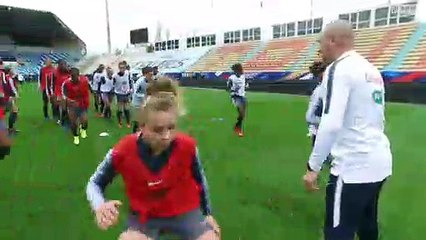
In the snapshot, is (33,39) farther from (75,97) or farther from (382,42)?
(75,97)

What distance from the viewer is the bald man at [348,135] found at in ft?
10.6

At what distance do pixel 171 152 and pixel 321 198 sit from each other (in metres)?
4.24

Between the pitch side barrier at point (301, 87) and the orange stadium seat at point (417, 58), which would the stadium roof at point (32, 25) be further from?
A: the orange stadium seat at point (417, 58)

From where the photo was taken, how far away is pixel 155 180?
8.68ft

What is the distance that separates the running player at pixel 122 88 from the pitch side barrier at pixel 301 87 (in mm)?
3203

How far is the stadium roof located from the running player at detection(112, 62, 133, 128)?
4900 cm

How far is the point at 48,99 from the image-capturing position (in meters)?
16.2

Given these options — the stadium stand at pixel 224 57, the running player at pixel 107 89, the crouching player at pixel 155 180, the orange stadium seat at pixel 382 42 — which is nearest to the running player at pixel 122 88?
the running player at pixel 107 89

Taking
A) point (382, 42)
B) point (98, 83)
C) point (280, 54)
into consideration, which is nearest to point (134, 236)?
point (98, 83)

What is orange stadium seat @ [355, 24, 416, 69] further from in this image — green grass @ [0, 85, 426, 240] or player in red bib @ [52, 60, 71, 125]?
player in red bib @ [52, 60, 71, 125]

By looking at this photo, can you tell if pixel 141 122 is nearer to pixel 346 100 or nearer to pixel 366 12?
pixel 346 100

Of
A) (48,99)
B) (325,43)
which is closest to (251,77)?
(48,99)

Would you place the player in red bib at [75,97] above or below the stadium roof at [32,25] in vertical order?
below

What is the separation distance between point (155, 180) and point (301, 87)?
28.4 m
